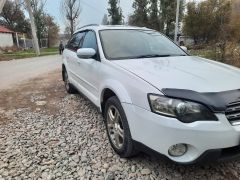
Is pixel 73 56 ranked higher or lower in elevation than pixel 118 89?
higher

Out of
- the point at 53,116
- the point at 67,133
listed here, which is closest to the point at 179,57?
the point at 67,133

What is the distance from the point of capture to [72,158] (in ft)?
11.0

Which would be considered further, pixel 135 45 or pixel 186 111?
pixel 135 45

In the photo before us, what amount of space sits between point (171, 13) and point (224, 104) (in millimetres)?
35537

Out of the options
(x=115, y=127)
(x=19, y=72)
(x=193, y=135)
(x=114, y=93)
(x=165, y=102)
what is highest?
(x=165, y=102)

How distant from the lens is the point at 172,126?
2.41 metres

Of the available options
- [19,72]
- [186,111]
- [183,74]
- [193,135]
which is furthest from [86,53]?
[19,72]

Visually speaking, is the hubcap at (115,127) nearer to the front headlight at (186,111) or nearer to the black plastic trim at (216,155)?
the black plastic trim at (216,155)

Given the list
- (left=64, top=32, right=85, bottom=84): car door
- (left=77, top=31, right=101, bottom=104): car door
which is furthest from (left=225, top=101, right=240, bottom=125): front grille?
(left=64, top=32, right=85, bottom=84): car door

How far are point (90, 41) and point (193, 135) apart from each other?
2.69 meters

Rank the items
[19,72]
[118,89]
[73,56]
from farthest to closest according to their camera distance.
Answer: [19,72] → [73,56] → [118,89]

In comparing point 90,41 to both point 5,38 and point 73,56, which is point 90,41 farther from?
point 5,38

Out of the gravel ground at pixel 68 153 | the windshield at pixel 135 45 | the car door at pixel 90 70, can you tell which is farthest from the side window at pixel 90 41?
the gravel ground at pixel 68 153

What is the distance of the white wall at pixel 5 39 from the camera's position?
1529 inches
